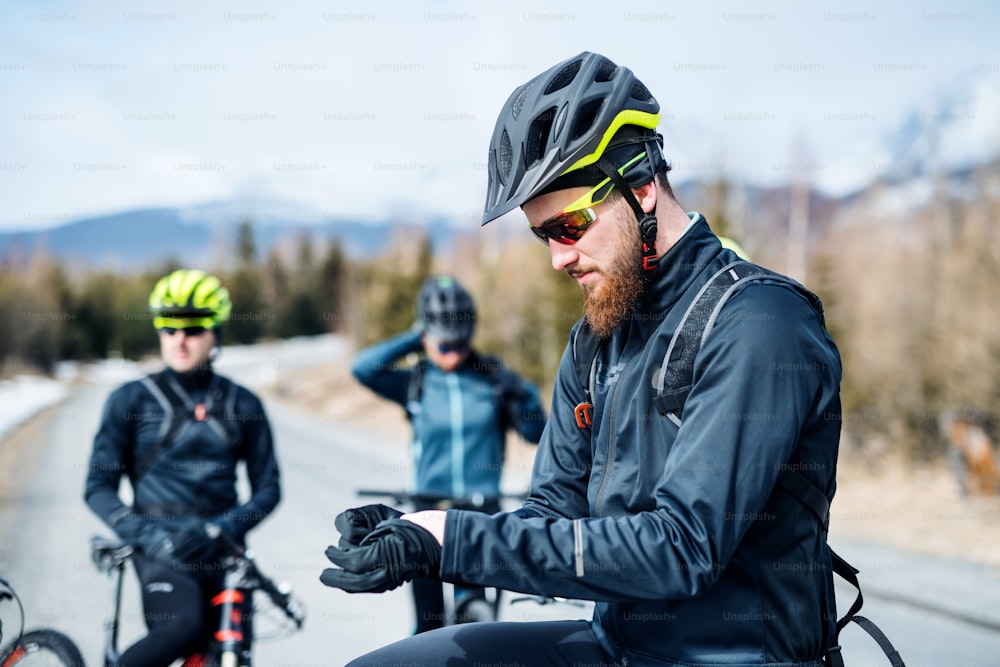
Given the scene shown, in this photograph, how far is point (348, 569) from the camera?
1703 millimetres

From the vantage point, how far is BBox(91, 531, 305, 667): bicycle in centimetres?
379

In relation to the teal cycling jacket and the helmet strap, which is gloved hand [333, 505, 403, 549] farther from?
the teal cycling jacket

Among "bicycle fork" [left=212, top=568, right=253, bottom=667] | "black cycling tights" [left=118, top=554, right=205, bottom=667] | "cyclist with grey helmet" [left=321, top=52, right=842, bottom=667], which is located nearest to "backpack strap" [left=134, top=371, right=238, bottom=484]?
"black cycling tights" [left=118, top=554, right=205, bottom=667]

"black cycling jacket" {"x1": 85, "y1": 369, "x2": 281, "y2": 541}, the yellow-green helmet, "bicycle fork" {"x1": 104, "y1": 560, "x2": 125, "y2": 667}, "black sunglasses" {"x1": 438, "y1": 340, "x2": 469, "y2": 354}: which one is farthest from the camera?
"black sunglasses" {"x1": 438, "y1": 340, "x2": 469, "y2": 354}

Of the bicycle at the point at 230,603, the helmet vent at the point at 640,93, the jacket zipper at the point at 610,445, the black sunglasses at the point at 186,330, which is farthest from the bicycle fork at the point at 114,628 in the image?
the helmet vent at the point at 640,93

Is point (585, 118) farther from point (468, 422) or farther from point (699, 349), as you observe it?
point (468, 422)

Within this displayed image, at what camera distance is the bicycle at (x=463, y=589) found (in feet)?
16.7

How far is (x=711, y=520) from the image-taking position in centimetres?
167

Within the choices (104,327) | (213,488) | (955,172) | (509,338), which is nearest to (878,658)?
(213,488)

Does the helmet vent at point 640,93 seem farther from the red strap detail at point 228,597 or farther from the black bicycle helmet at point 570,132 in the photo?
the red strap detail at point 228,597

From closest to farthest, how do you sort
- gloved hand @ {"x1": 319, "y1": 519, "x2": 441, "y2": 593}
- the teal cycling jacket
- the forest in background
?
gloved hand @ {"x1": 319, "y1": 519, "x2": 441, "y2": 593}
the teal cycling jacket
the forest in background

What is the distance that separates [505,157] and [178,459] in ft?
9.68

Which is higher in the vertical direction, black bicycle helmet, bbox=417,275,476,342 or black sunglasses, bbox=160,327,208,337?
black sunglasses, bbox=160,327,208,337

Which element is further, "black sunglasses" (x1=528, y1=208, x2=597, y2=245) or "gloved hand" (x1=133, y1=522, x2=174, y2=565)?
"gloved hand" (x1=133, y1=522, x2=174, y2=565)
